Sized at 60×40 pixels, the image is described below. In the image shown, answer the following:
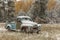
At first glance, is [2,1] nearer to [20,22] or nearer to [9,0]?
[9,0]

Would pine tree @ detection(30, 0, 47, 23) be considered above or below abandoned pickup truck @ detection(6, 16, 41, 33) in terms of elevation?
below

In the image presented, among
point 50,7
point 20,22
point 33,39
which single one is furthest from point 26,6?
point 33,39

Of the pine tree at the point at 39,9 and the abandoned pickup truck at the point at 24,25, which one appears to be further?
the pine tree at the point at 39,9

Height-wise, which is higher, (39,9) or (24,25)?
(24,25)

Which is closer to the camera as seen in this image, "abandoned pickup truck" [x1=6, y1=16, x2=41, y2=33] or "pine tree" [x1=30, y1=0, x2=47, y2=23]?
"abandoned pickup truck" [x1=6, y1=16, x2=41, y2=33]

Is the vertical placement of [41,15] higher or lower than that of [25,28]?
lower

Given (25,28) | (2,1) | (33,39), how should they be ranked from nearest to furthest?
(33,39) → (25,28) → (2,1)

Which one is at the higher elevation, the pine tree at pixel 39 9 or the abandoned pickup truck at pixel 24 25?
the abandoned pickup truck at pixel 24 25

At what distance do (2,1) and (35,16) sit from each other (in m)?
10.1

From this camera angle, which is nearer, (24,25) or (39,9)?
(24,25)

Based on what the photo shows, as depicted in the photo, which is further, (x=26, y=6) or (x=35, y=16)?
(x=26, y=6)

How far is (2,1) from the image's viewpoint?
49.7 metres

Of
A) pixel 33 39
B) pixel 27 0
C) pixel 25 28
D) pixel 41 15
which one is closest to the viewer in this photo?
pixel 33 39

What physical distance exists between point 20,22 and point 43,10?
26.5 metres
